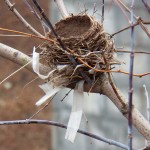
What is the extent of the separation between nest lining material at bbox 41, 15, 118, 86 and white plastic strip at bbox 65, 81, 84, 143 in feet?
0.09

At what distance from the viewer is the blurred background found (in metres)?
2.78

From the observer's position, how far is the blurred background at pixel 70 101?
9.12ft

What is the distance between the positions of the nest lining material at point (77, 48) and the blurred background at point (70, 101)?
6 cm

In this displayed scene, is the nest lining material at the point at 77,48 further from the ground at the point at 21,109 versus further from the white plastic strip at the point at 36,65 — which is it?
the ground at the point at 21,109

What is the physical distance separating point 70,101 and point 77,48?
229 cm

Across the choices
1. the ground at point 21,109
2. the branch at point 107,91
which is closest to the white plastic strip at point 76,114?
the branch at point 107,91

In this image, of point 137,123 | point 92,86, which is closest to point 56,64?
point 92,86

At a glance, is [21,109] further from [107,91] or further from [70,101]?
[107,91]

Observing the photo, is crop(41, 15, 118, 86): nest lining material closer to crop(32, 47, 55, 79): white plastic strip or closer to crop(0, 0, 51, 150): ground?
crop(32, 47, 55, 79): white plastic strip

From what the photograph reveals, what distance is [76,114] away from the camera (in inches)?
54.3

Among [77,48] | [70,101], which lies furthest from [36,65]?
[70,101]

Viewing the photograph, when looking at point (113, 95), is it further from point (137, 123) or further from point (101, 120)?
point (101, 120)

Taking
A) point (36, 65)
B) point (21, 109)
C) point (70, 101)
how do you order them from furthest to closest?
1. point (21, 109)
2. point (70, 101)
3. point (36, 65)

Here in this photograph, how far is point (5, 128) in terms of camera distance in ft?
16.2
